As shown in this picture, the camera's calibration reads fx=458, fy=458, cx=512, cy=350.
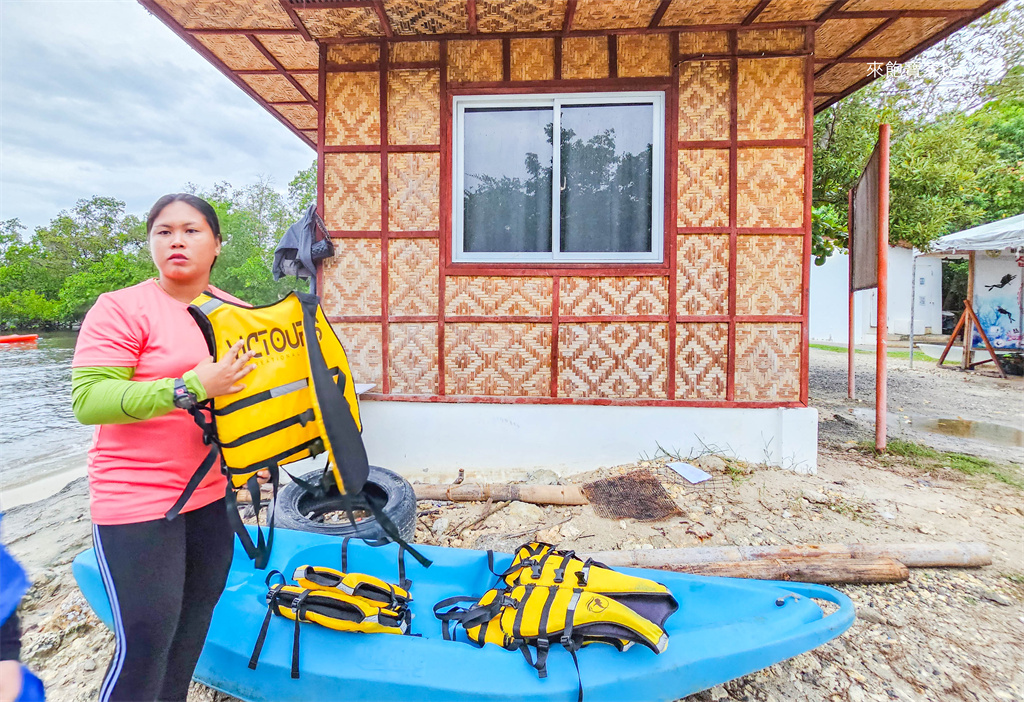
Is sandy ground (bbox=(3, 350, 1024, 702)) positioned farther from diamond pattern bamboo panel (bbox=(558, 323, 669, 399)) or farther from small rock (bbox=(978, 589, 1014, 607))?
diamond pattern bamboo panel (bbox=(558, 323, 669, 399))

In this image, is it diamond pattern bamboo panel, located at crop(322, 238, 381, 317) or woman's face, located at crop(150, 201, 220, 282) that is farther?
diamond pattern bamboo panel, located at crop(322, 238, 381, 317)

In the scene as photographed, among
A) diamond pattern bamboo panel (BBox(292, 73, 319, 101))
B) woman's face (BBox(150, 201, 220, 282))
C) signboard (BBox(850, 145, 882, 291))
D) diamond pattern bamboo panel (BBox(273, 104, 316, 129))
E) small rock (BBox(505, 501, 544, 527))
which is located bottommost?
small rock (BBox(505, 501, 544, 527))

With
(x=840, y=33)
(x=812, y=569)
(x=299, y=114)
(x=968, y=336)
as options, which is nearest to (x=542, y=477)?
(x=812, y=569)

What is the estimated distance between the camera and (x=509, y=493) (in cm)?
353

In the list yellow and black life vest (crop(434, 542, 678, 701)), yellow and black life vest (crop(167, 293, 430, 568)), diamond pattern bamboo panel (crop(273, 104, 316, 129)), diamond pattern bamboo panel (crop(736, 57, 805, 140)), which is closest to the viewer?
yellow and black life vest (crop(167, 293, 430, 568))

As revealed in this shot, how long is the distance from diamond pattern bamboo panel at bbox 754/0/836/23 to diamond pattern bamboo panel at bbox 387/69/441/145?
274 cm

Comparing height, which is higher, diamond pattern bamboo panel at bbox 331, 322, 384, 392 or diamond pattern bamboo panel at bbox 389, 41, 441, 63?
diamond pattern bamboo panel at bbox 389, 41, 441, 63

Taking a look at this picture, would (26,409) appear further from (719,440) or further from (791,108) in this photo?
(791,108)

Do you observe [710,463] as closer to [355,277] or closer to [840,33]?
[355,277]

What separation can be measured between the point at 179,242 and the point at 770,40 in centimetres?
467

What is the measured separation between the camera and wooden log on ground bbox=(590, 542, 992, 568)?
251 centimetres

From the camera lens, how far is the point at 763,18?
3.75 metres

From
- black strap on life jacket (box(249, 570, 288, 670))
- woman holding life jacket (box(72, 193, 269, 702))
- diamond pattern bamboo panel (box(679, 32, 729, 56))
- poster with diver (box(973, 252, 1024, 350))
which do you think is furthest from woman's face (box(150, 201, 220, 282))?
poster with diver (box(973, 252, 1024, 350))

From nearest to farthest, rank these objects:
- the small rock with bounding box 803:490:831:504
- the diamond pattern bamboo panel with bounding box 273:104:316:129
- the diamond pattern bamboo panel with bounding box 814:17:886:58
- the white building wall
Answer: the small rock with bounding box 803:490:831:504, the diamond pattern bamboo panel with bounding box 814:17:886:58, the diamond pattern bamboo panel with bounding box 273:104:316:129, the white building wall
